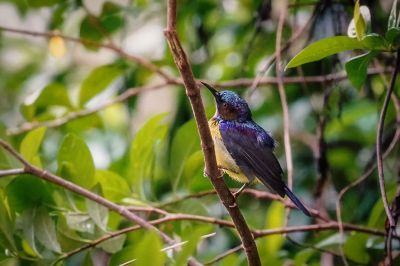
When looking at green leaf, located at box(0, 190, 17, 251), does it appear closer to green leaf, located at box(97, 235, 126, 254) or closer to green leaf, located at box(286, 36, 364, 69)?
green leaf, located at box(97, 235, 126, 254)

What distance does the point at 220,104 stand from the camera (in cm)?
274

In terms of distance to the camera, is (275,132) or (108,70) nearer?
(108,70)

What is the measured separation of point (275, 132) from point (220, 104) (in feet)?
4.53

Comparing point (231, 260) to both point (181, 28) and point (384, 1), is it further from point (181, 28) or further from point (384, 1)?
point (384, 1)

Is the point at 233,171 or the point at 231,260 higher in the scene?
the point at 233,171

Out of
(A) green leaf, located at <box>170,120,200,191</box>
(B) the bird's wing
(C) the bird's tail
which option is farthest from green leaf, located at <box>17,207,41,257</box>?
(C) the bird's tail

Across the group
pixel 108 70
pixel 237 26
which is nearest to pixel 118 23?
pixel 108 70

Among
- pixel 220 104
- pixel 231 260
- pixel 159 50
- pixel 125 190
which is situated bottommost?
pixel 231 260

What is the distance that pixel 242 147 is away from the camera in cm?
256

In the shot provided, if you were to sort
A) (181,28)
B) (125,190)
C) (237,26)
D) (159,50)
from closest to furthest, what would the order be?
1. (125,190)
2. (181,28)
3. (237,26)
4. (159,50)

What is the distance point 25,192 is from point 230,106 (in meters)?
0.81

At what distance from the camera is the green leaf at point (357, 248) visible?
254cm

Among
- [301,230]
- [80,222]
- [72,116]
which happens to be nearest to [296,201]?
[301,230]

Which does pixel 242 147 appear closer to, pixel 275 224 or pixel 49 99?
pixel 275 224
